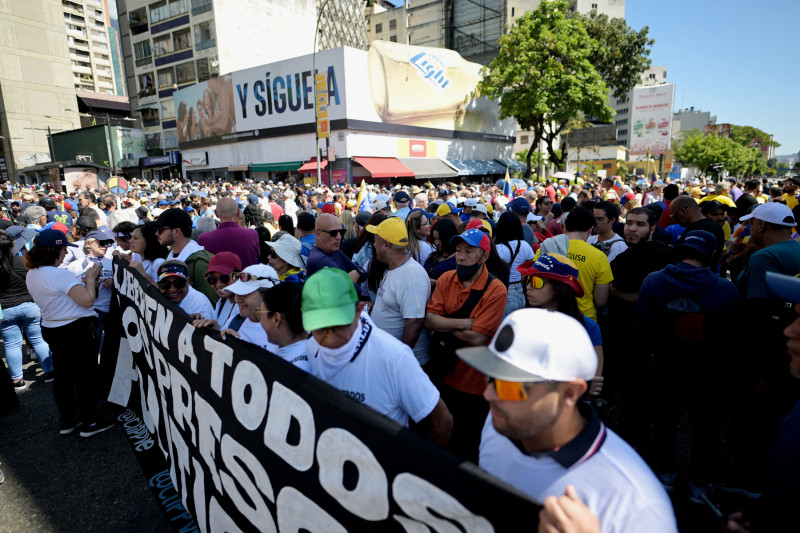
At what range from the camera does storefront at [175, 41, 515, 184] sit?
3003 centimetres

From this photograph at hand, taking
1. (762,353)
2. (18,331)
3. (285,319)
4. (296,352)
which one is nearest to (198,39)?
(18,331)

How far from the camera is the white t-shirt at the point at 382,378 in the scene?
1.94 m

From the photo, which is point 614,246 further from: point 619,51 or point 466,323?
point 619,51

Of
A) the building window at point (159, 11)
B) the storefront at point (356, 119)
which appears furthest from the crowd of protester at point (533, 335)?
the building window at point (159, 11)

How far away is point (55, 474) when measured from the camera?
3498 millimetres

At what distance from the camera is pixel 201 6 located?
41844mm

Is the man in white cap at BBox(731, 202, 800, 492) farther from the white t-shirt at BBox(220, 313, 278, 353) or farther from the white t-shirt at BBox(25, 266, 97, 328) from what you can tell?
the white t-shirt at BBox(25, 266, 97, 328)

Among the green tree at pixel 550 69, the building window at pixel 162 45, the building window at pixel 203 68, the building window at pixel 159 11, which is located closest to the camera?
the green tree at pixel 550 69

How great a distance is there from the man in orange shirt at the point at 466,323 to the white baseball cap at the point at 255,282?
113 cm

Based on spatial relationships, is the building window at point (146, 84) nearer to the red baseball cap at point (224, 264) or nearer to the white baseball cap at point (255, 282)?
the red baseball cap at point (224, 264)

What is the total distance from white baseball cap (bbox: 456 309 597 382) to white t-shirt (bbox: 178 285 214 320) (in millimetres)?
2794

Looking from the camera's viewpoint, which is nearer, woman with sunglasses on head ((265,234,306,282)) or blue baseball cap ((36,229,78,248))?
blue baseball cap ((36,229,78,248))

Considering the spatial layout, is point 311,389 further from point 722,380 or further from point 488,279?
point 722,380

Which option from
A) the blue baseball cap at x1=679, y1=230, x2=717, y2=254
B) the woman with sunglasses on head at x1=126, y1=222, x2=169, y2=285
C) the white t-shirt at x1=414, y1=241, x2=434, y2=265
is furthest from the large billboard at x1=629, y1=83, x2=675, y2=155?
the woman with sunglasses on head at x1=126, y1=222, x2=169, y2=285
